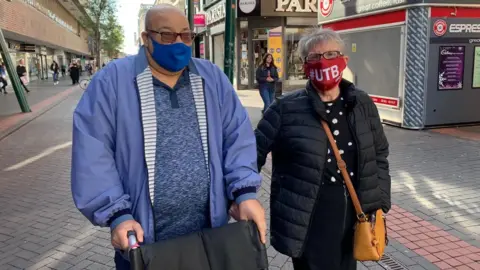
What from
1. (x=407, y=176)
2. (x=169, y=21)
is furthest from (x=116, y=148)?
(x=407, y=176)

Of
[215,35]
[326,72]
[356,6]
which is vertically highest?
[215,35]

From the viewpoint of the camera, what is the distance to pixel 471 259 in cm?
392

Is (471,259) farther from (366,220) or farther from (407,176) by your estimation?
(407,176)

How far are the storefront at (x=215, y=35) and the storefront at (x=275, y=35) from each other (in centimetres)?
222

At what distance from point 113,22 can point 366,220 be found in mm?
57748

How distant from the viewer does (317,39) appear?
8.07 feet

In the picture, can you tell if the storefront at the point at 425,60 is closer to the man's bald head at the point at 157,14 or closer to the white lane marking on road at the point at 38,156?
the white lane marking on road at the point at 38,156

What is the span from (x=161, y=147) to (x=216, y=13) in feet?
79.1

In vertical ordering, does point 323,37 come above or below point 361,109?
above

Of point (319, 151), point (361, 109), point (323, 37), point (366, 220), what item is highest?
point (323, 37)

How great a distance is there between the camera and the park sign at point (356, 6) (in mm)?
9500

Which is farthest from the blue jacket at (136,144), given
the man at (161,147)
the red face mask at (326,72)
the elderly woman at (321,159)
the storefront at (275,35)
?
the storefront at (275,35)

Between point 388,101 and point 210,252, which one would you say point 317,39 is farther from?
point 388,101

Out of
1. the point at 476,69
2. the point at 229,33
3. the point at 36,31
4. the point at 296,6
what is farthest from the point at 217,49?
the point at 229,33
